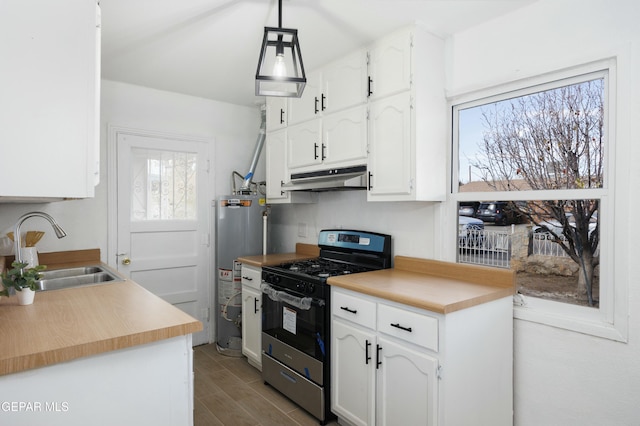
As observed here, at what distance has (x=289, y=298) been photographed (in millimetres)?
2510

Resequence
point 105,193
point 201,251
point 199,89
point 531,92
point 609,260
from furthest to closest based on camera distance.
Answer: point 201,251 → point 199,89 → point 105,193 → point 531,92 → point 609,260

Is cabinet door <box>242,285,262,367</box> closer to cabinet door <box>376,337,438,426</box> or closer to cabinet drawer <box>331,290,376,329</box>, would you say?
cabinet drawer <box>331,290,376,329</box>

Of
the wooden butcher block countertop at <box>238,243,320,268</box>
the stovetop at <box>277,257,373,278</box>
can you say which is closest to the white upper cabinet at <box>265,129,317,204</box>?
the wooden butcher block countertop at <box>238,243,320,268</box>

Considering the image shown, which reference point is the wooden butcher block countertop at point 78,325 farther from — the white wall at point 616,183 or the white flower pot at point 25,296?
the white wall at point 616,183

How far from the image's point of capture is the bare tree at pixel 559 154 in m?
1.86

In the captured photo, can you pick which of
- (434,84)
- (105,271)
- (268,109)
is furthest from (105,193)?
(434,84)

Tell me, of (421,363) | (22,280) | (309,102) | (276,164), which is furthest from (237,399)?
(309,102)

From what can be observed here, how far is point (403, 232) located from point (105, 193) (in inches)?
97.5

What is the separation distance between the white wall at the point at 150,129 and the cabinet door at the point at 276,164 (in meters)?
0.62

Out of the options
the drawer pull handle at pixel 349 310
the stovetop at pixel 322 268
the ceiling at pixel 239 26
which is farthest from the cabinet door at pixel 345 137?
the drawer pull handle at pixel 349 310

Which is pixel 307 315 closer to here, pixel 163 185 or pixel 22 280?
pixel 22 280

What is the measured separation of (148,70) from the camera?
2.92 metres

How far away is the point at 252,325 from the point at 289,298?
73 centimetres

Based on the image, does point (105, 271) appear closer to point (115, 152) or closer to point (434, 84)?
point (115, 152)
